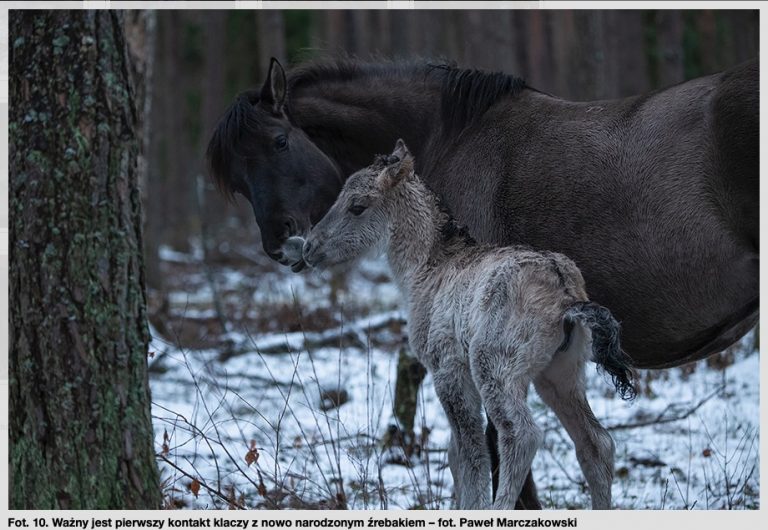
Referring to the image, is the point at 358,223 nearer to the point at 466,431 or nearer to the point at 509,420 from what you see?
the point at 466,431

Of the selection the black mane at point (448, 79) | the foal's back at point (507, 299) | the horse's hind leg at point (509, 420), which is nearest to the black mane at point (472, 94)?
the black mane at point (448, 79)

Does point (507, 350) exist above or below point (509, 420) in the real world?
above

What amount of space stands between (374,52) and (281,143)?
44.0ft

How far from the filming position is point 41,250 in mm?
4203

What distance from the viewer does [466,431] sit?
4387 mm

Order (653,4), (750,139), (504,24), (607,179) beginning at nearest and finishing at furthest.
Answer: (750,139)
(607,179)
(653,4)
(504,24)

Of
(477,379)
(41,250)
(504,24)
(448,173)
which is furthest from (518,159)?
(504,24)

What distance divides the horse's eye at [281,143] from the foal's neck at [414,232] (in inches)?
46.9

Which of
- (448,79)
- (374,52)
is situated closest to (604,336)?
(448,79)

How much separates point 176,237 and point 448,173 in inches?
841

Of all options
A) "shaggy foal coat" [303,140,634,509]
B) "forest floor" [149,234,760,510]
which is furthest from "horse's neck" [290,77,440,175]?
"shaggy foal coat" [303,140,634,509]

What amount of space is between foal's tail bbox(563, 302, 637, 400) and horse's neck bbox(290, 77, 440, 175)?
99.5 inches

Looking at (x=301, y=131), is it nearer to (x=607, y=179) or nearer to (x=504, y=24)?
(x=607, y=179)

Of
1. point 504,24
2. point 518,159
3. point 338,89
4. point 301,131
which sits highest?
point 504,24
